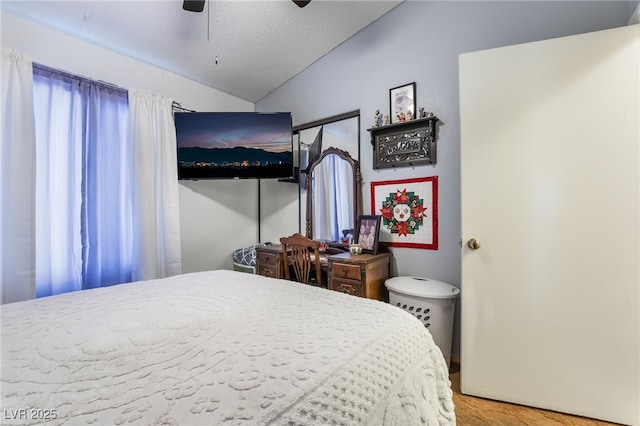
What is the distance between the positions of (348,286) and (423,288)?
0.54 metres

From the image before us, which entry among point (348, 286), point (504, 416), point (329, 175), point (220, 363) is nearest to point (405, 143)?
point (329, 175)

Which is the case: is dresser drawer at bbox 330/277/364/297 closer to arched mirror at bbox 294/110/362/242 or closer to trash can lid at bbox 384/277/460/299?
trash can lid at bbox 384/277/460/299

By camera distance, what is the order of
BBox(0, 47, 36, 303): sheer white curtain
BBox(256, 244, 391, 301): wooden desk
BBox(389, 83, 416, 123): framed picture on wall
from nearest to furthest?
1. BBox(0, 47, 36, 303): sheer white curtain
2. BBox(256, 244, 391, 301): wooden desk
3. BBox(389, 83, 416, 123): framed picture on wall

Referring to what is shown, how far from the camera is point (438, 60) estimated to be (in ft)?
7.10

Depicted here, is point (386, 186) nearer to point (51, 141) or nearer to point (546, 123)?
point (546, 123)

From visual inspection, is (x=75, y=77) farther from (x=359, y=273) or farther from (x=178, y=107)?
(x=359, y=273)

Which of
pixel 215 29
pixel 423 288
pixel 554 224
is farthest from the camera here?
pixel 215 29

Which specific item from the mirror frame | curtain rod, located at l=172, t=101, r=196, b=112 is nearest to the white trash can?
the mirror frame

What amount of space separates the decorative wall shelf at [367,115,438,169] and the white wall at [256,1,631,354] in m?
0.06

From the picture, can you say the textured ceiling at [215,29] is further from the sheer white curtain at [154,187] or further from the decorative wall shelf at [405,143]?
the decorative wall shelf at [405,143]

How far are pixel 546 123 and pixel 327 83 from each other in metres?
1.96

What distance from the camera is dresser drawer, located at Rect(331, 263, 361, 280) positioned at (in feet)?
6.80

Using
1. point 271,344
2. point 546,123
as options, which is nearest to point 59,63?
point 271,344

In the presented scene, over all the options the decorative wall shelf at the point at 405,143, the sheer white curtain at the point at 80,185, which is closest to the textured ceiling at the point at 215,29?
the sheer white curtain at the point at 80,185
